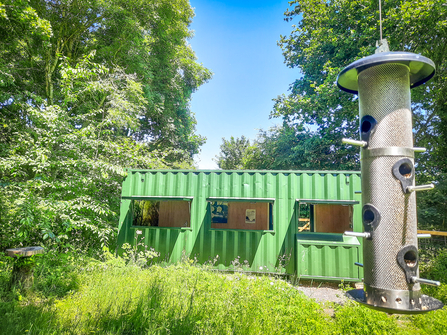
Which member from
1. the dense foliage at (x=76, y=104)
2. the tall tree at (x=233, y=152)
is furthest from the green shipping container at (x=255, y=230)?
the tall tree at (x=233, y=152)

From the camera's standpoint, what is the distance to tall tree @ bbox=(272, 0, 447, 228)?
8438mm

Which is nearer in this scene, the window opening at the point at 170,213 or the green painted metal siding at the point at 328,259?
the green painted metal siding at the point at 328,259

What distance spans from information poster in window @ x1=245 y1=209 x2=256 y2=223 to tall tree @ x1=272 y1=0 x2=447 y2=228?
5.47 metres

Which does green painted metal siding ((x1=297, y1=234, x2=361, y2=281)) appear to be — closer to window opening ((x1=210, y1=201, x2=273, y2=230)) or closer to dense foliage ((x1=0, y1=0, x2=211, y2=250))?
window opening ((x1=210, y1=201, x2=273, y2=230))

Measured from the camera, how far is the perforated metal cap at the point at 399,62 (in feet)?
6.27

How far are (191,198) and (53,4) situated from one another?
8.33 metres

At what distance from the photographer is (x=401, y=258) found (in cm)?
183

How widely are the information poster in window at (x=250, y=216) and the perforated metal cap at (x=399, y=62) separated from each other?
8088mm

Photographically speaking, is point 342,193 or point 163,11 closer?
point 342,193

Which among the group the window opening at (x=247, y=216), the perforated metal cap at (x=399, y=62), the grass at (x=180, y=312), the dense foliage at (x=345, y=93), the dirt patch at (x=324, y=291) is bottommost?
the dirt patch at (x=324, y=291)

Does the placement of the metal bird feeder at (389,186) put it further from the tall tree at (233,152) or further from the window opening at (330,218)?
the tall tree at (233,152)

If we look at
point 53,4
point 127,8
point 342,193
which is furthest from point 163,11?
point 342,193

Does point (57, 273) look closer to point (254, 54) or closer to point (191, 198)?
point (191, 198)

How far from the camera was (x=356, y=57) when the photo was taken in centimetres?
1023
